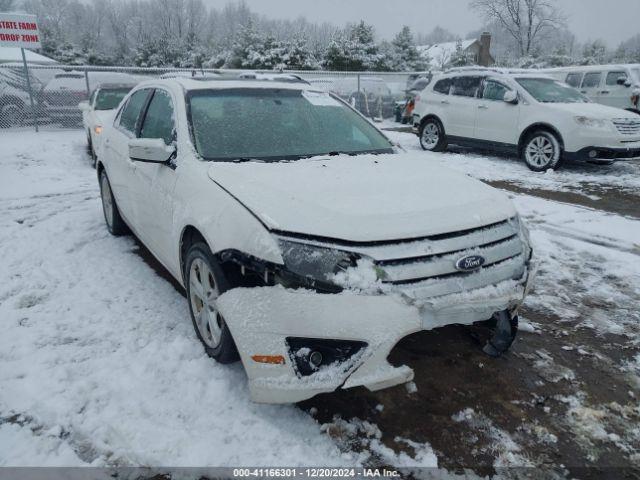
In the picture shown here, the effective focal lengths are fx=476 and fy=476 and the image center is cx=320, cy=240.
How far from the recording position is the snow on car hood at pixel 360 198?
229 centimetres

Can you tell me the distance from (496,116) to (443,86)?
6.02 ft

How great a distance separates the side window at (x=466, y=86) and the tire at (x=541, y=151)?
1.72m

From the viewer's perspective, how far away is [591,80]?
45.0 feet

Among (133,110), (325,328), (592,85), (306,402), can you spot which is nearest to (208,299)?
(306,402)

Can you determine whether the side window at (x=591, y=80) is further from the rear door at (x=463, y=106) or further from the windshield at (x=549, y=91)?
the rear door at (x=463, y=106)

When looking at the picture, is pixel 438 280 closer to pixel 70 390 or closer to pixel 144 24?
pixel 70 390

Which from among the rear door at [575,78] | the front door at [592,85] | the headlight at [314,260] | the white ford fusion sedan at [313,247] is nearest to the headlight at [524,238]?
the white ford fusion sedan at [313,247]

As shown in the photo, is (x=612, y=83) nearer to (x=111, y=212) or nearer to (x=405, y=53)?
(x=111, y=212)

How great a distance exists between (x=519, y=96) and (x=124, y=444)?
30.7 ft

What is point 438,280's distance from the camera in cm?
229

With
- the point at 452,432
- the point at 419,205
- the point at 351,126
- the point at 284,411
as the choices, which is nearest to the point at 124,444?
the point at 284,411

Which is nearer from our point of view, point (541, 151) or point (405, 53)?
point (541, 151)

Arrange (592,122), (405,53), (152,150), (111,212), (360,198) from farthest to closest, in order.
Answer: (405,53) → (592,122) → (111,212) → (152,150) → (360,198)

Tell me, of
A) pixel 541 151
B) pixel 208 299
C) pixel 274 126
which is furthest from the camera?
pixel 541 151
